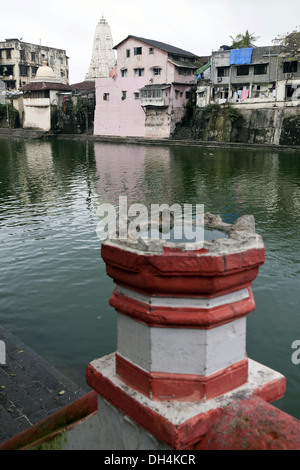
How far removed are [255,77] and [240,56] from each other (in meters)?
2.76

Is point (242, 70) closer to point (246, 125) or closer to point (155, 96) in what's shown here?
point (246, 125)

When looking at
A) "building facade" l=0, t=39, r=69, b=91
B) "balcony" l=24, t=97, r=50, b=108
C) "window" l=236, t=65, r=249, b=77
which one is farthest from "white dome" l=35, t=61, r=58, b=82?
"window" l=236, t=65, r=249, b=77

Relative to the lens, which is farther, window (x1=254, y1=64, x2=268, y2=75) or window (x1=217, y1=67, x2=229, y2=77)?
window (x1=217, y1=67, x2=229, y2=77)

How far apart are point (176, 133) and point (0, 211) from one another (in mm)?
36300

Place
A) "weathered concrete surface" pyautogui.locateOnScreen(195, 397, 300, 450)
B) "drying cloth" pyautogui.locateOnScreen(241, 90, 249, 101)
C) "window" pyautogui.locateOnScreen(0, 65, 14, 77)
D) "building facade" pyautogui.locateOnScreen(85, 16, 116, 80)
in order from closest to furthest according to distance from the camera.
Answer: "weathered concrete surface" pyautogui.locateOnScreen(195, 397, 300, 450), "drying cloth" pyautogui.locateOnScreen(241, 90, 249, 101), "window" pyautogui.locateOnScreen(0, 65, 14, 77), "building facade" pyautogui.locateOnScreen(85, 16, 116, 80)

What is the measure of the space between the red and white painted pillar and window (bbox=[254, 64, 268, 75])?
45836 millimetres

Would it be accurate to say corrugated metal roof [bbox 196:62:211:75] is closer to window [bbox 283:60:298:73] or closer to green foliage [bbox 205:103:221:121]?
green foliage [bbox 205:103:221:121]

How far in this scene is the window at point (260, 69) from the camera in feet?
141

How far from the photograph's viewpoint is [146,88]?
49.5 meters

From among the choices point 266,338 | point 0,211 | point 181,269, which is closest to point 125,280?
point 181,269

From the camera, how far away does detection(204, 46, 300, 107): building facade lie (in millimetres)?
40750

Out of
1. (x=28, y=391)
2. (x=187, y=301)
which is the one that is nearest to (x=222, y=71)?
(x=28, y=391)

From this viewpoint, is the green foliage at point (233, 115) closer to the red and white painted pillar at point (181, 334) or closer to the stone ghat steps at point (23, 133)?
the stone ghat steps at point (23, 133)

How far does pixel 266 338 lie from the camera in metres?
7.54
